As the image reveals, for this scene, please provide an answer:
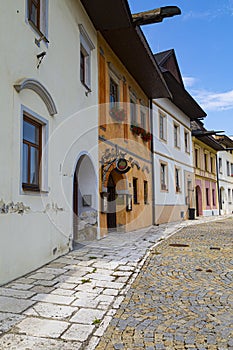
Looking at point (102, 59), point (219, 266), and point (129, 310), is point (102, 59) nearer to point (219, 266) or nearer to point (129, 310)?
point (219, 266)

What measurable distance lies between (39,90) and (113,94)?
572 cm

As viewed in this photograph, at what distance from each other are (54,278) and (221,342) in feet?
9.26

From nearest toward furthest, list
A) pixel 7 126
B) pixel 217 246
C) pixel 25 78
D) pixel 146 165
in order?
pixel 7 126 → pixel 25 78 → pixel 217 246 → pixel 146 165

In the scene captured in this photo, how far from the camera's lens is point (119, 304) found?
402 cm

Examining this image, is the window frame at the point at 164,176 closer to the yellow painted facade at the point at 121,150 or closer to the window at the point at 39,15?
the yellow painted facade at the point at 121,150

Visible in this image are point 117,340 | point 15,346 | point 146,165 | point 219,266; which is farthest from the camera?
point 146,165

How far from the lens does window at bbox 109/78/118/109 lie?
10898mm

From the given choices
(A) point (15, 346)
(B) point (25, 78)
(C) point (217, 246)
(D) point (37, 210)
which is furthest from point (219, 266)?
(B) point (25, 78)

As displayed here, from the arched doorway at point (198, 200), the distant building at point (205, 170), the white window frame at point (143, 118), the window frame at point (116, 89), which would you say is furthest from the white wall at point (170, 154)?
the window frame at point (116, 89)

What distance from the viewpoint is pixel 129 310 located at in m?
3.82

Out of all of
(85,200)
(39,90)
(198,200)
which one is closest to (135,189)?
(85,200)

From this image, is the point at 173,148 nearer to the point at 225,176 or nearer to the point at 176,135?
the point at 176,135

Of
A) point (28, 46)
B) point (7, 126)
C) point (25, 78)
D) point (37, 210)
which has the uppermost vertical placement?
point (28, 46)

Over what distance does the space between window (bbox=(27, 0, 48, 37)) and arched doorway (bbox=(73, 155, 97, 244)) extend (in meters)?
3.27
